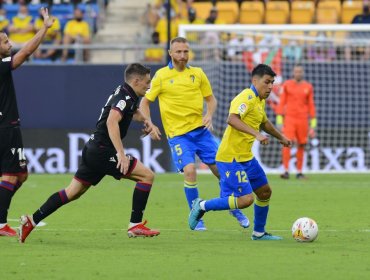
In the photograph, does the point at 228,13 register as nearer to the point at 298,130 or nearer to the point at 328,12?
the point at 328,12

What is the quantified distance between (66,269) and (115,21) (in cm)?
1663

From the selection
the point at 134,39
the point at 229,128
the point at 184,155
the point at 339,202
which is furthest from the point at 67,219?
the point at 134,39

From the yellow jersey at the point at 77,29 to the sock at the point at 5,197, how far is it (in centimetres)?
Result: 1217

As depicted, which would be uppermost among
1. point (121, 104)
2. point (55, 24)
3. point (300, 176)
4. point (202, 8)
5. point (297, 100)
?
point (121, 104)

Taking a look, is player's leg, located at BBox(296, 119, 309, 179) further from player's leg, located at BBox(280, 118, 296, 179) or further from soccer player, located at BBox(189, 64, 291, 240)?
soccer player, located at BBox(189, 64, 291, 240)

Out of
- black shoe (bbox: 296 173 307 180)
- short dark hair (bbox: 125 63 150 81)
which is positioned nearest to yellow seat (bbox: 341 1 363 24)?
black shoe (bbox: 296 173 307 180)

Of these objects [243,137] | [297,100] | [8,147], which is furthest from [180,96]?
[297,100]

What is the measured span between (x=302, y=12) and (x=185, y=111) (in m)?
12.0

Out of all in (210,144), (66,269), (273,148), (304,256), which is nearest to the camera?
(66,269)

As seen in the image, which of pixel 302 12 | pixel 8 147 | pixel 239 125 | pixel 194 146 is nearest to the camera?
pixel 239 125

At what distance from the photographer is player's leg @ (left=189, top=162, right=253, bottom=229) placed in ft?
34.6

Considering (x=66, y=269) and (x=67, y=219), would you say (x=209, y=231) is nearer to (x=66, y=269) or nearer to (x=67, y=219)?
(x=67, y=219)

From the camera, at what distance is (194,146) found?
41.2 ft

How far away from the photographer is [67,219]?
1312cm
